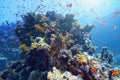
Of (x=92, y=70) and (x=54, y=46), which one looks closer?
(x=92, y=70)

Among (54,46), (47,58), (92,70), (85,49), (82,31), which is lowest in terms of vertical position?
(92,70)

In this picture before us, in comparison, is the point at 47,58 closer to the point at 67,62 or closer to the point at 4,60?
the point at 67,62

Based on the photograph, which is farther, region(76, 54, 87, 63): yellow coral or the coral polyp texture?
region(76, 54, 87, 63): yellow coral

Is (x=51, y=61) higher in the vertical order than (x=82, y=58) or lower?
higher

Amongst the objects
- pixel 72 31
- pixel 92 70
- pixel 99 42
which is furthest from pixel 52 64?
pixel 99 42

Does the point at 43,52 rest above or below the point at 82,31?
below

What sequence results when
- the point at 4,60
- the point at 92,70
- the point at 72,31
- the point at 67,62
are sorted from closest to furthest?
the point at 92,70 < the point at 67,62 < the point at 72,31 < the point at 4,60

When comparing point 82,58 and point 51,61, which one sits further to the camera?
point 51,61

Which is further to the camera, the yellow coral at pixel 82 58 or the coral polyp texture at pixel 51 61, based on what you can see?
the yellow coral at pixel 82 58

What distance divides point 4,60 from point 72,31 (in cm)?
655

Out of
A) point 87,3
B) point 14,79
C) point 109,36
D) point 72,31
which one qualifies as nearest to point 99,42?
point 109,36

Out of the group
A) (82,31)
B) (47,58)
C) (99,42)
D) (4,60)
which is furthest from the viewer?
(99,42)

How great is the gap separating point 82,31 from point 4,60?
6.85 m

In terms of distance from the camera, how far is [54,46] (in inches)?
260
